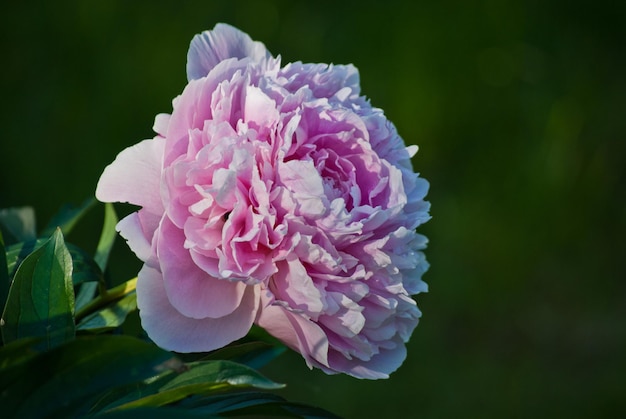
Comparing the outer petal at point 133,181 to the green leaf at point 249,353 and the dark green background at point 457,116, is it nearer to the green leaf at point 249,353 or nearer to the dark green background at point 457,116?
the green leaf at point 249,353

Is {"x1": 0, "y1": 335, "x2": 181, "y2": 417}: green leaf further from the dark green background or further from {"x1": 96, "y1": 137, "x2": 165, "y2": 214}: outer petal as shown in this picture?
the dark green background

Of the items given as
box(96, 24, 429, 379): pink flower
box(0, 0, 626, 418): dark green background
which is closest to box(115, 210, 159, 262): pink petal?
box(96, 24, 429, 379): pink flower

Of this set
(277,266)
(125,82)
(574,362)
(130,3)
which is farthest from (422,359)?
(277,266)

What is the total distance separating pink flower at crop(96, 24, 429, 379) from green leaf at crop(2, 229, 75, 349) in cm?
4

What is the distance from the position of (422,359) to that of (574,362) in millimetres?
321

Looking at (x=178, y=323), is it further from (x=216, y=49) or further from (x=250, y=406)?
(x=216, y=49)

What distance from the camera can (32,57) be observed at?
218 cm

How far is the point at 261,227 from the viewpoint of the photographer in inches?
22.4

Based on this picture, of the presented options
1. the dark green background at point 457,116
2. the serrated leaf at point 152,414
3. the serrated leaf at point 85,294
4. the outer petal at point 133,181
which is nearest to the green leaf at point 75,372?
the serrated leaf at point 152,414

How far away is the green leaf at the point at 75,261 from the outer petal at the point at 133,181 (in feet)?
0.28

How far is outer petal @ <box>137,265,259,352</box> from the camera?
0.55 meters

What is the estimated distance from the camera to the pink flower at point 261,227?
563 millimetres

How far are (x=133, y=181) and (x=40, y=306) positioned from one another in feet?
0.31

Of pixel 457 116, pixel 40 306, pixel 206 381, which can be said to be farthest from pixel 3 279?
pixel 457 116
